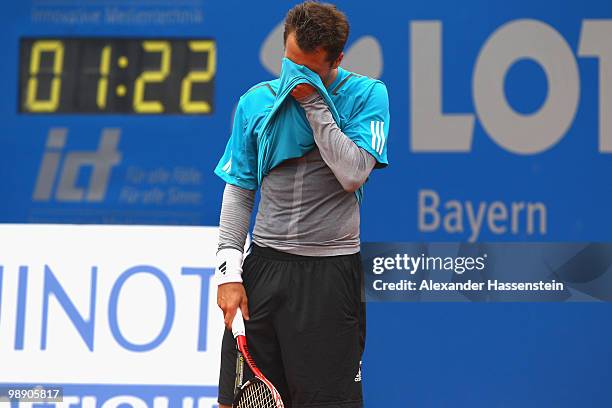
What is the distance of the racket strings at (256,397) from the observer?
2.18m

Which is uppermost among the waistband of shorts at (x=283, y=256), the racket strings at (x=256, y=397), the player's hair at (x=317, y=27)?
the player's hair at (x=317, y=27)

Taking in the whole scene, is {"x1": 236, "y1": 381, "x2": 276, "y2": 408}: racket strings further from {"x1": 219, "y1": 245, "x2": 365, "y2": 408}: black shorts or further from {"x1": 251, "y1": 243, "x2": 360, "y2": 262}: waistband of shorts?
{"x1": 251, "y1": 243, "x2": 360, "y2": 262}: waistband of shorts

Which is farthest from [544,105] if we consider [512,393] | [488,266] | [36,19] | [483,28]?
[36,19]

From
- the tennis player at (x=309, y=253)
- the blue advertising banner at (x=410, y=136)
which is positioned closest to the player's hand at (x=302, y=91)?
the tennis player at (x=309, y=253)

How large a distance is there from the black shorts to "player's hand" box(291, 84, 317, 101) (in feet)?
1.29

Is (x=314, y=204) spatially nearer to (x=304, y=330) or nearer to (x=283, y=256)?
(x=283, y=256)

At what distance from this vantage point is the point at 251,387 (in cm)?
222

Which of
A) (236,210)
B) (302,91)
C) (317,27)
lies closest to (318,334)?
(236,210)

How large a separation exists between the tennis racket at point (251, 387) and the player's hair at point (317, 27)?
67cm

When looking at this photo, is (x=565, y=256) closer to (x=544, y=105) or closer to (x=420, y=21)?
(x=544, y=105)

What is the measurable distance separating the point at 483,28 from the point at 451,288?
1.03 m

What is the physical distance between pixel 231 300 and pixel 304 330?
0.19 metres

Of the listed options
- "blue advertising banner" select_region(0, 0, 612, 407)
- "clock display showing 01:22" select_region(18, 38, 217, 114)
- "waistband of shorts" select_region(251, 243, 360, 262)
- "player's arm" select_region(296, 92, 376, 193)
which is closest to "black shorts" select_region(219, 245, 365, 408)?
"waistband of shorts" select_region(251, 243, 360, 262)

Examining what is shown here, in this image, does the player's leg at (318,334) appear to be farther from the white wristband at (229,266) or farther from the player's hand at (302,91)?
the player's hand at (302,91)
